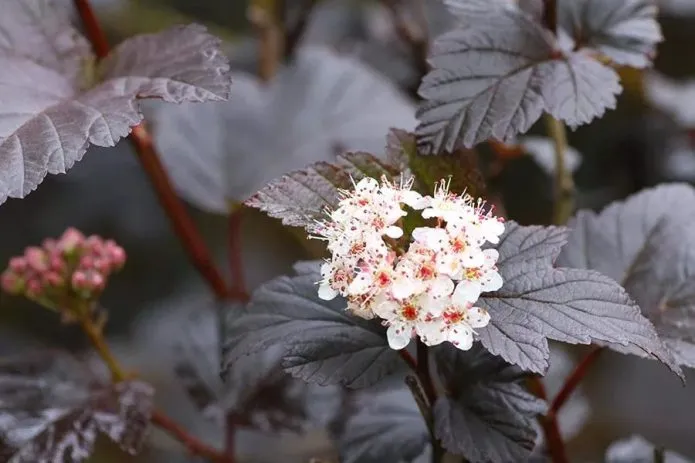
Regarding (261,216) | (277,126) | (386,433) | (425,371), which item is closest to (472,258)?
(425,371)

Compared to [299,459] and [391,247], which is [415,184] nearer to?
[391,247]

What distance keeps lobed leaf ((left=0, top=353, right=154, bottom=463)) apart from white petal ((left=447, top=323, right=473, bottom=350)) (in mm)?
321

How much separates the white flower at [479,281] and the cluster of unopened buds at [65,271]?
41cm

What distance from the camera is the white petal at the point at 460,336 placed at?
51 centimetres

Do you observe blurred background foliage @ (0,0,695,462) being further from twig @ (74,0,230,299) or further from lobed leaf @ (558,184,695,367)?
lobed leaf @ (558,184,695,367)

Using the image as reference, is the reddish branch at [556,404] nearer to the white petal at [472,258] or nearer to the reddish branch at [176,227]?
the white petal at [472,258]

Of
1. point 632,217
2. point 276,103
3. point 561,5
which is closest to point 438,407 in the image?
point 632,217

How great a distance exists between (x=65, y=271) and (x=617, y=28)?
0.58 metres

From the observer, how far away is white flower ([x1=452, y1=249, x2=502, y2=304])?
0.51 m

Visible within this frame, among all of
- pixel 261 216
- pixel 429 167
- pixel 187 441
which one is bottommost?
pixel 261 216

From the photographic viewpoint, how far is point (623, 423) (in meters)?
1.42

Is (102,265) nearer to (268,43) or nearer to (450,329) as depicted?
(450,329)

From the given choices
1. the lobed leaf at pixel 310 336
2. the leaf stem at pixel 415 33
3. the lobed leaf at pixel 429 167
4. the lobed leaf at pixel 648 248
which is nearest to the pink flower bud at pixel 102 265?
the lobed leaf at pixel 310 336

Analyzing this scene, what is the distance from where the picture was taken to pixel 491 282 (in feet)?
1.72
